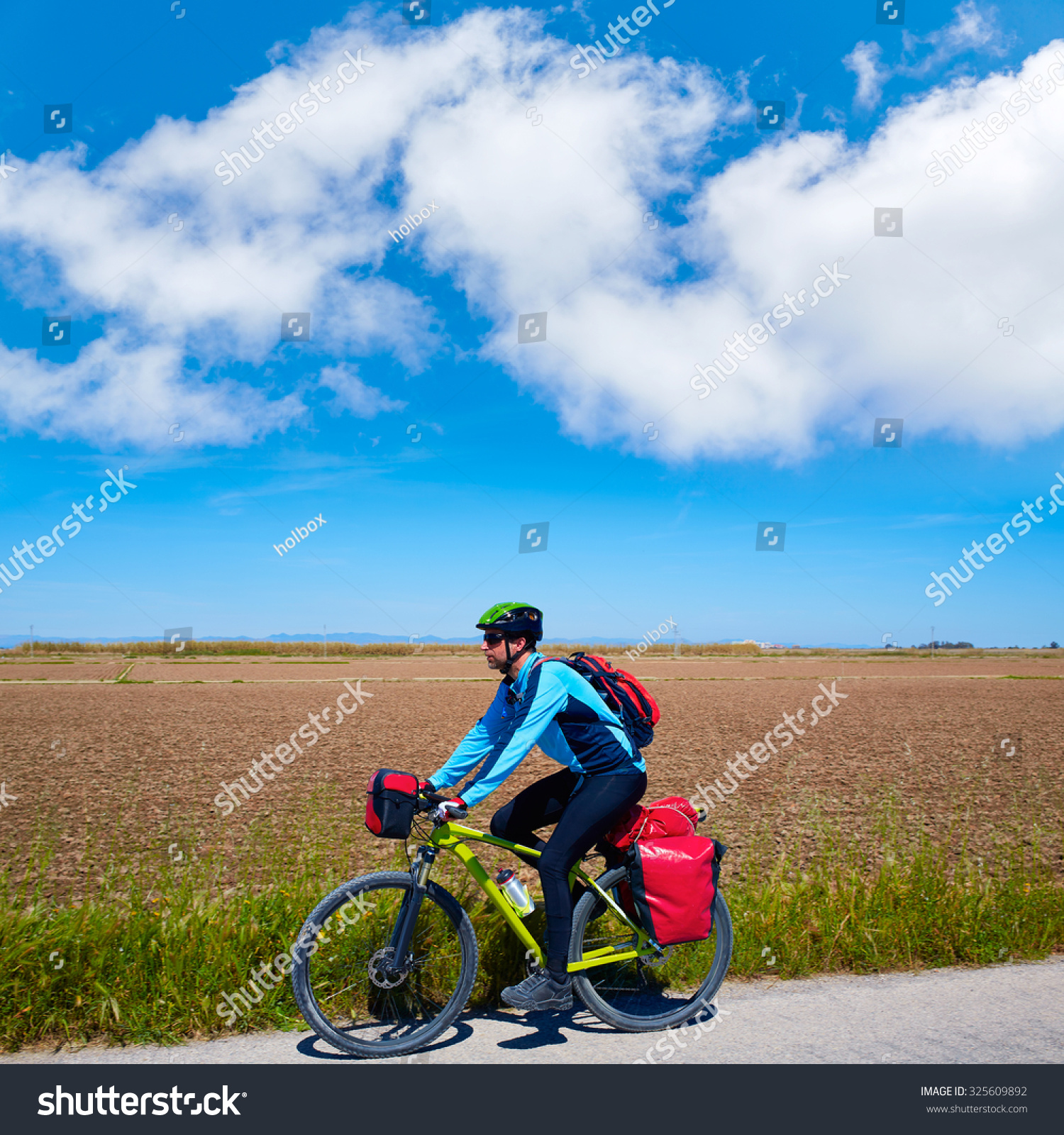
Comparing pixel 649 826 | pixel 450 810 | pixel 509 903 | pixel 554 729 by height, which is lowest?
pixel 509 903

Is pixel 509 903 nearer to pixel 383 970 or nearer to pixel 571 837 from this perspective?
pixel 571 837

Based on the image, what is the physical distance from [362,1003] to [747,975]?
225cm

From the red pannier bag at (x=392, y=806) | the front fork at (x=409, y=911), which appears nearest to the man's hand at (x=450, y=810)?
the red pannier bag at (x=392, y=806)

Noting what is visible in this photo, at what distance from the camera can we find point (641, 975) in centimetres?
443

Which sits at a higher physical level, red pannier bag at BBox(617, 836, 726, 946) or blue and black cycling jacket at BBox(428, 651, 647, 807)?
blue and black cycling jacket at BBox(428, 651, 647, 807)

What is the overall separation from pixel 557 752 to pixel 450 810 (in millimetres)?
632

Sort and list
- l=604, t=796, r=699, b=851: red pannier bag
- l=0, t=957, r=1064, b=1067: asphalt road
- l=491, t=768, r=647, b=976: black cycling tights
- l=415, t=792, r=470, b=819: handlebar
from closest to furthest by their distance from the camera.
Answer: l=0, t=957, r=1064, b=1067: asphalt road, l=415, t=792, r=470, b=819: handlebar, l=491, t=768, r=647, b=976: black cycling tights, l=604, t=796, r=699, b=851: red pannier bag

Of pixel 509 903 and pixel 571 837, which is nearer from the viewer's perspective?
pixel 571 837

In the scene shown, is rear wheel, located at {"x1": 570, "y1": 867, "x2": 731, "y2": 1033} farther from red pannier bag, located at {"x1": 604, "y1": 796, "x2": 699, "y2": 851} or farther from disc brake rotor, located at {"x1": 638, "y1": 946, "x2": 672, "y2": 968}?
red pannier bag, located at {"x1": 604, "y1": 796, "x2": 699, "y2": 851}

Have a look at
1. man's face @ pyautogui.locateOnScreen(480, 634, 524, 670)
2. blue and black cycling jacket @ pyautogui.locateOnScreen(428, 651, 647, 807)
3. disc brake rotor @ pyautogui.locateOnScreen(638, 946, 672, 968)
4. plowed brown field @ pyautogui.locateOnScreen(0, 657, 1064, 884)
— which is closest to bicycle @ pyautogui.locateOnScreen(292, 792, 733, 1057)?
disc brake rotor @ pyautogui.locateOnScreen(638, 946, 672, 968)

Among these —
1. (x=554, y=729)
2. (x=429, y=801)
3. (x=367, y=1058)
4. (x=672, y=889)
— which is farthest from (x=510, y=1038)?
(x=554, y=729)

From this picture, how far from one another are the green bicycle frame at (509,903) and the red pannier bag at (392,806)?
24 cm

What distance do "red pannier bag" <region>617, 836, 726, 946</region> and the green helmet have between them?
1.31 meters

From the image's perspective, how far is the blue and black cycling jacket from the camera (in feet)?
12.6
